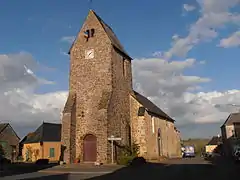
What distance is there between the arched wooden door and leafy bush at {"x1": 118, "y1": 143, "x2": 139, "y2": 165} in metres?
2.69

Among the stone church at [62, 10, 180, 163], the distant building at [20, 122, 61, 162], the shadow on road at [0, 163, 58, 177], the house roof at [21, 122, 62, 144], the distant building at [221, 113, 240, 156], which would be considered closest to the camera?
the shadow on road at [0, 163, 58, 177]

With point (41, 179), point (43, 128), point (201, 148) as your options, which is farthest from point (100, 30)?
point (201, 148)

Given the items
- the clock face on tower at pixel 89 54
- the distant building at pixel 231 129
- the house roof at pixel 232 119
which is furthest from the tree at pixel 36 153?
the house roof at pixel 232 119

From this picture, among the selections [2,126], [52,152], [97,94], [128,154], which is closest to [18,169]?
[97,94]

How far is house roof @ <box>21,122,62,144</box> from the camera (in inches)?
1994

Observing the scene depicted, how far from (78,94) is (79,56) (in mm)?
4335

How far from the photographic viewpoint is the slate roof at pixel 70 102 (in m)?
29.9

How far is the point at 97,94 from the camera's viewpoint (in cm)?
3075

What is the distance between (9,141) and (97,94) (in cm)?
2902

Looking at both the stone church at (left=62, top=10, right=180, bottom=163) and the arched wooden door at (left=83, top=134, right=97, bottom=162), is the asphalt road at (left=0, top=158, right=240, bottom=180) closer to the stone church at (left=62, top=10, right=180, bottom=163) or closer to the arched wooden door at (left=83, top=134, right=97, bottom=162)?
the stone church at (left=62, top=10, right=180, bottom=163)

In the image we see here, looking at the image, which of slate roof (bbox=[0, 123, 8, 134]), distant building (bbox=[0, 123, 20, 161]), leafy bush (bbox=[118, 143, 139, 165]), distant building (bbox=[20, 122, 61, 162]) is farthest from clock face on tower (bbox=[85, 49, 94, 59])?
slate roof (bbox=[0, 123, 8, 134])

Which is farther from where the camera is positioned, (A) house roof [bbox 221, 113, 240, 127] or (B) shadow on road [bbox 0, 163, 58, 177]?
(A) house roof [bbox 221, 113, 240, 127]

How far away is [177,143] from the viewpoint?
54219mm

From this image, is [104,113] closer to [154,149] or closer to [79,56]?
[79,56]
